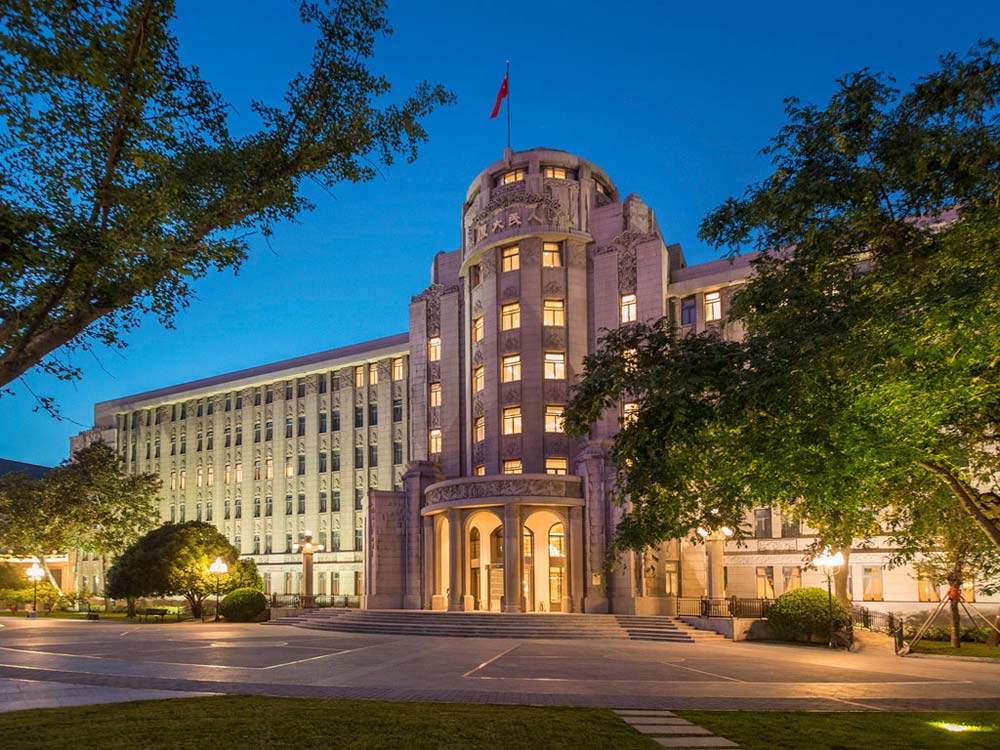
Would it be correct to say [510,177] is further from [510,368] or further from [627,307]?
[510,368]

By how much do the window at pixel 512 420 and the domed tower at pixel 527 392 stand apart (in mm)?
60

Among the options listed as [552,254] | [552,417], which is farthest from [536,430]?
[552,254]

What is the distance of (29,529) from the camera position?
31359 millimetres

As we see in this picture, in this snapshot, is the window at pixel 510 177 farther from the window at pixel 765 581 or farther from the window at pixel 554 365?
the window at pixel 765 581

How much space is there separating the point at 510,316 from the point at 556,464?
951 cm

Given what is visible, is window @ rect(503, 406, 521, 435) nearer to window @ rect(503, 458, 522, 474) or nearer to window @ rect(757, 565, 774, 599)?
window @ rect(503, 458, 522, 474)

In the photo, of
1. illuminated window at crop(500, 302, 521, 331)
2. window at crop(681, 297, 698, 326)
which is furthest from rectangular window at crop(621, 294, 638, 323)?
illuminated window at crop(500, 302, 521, 331)

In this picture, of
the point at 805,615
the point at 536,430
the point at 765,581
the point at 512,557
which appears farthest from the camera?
the point at 536,430

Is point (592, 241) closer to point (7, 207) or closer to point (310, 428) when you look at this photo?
point (310, 428)

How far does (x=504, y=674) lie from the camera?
843 inches

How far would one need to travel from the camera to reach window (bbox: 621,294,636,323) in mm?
51938

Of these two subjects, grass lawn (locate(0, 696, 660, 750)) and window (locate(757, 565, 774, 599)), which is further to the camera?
window (locate(757, 565, 774, 599))

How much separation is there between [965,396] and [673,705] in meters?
7.35

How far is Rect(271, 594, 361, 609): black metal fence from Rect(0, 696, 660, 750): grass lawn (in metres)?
39.2
